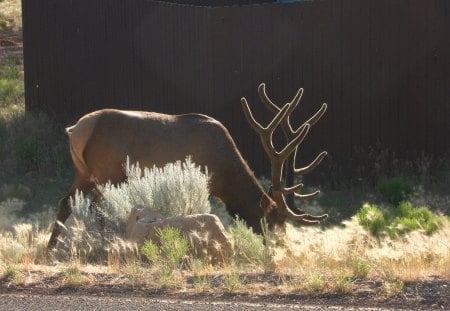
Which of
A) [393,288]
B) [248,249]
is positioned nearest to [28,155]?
[248,249]

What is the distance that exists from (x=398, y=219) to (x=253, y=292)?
17.5 feet

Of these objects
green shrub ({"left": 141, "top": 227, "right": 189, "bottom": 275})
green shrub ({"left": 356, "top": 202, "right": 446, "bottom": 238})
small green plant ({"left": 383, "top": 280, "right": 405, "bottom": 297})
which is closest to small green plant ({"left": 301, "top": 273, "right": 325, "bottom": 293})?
small green plant ({"left": 383, "top": 280, "right": 405, "bottom": 297})

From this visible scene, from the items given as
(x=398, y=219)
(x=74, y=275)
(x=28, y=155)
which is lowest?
(x=28, y=155)

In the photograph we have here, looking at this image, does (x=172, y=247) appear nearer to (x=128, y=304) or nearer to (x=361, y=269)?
(x=128, y=304)

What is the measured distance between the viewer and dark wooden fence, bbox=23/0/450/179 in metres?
14.4

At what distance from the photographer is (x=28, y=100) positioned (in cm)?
1830

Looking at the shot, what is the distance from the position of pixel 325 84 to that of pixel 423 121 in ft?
4.83

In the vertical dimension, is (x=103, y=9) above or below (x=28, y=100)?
above

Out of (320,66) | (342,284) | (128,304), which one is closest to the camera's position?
(128,304)

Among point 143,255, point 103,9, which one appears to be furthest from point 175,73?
point 143,255

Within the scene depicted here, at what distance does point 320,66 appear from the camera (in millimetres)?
14773

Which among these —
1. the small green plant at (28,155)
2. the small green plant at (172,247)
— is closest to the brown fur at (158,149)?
the small green plant at (172,247)

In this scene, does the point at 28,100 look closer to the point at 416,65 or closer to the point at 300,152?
the point at 300,152

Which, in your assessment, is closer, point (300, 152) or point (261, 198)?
point (261, 198)
